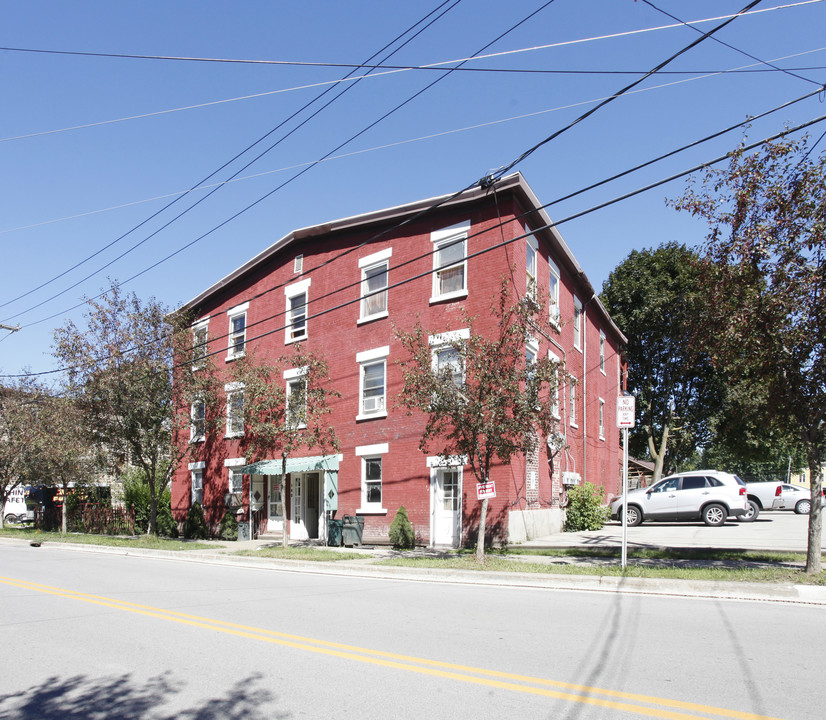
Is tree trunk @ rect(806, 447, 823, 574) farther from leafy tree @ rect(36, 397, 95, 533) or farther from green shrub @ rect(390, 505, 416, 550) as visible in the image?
leafy tree @ rect(36, 397, 95, 533)

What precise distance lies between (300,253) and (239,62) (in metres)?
12.7

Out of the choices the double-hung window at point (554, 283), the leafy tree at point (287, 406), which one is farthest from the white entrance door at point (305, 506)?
the double-hung window at point (554, 283)

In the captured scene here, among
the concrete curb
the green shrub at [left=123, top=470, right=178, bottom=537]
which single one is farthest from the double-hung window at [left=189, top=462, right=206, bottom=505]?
the concrete curb

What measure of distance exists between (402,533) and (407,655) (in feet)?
41.4

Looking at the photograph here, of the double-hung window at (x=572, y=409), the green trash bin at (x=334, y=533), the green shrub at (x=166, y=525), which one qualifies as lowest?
the green shrub at (x=166, y=525)

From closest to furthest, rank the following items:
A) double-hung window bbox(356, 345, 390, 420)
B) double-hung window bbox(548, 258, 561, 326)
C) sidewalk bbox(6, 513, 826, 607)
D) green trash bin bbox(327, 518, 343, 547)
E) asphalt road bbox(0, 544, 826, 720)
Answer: asphalt road bbox(0, 544, 826, 720) < sidewalk bbox(6, 513, 826, 607) < green trash bin bbox(327, 518, 343, 547) < double-hung window bbox(356, 345, 390, 420) < double-hung window bbox(548, 258, 561, 326)

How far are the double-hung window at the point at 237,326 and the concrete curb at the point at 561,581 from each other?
10.2 meters

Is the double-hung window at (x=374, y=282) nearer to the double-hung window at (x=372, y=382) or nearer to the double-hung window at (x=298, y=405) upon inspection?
the double-hung window at (x=372, y=382)

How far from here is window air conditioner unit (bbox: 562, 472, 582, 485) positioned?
2323cm

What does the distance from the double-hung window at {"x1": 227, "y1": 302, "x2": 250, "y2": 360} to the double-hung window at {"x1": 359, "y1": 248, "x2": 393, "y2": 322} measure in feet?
21.3

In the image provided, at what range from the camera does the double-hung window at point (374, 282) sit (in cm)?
2175

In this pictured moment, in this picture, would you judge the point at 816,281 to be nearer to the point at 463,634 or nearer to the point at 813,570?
the point at 813,570

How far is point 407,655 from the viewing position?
6629mm

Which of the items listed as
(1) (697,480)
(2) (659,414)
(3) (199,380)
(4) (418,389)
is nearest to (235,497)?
(3) (199,380)
